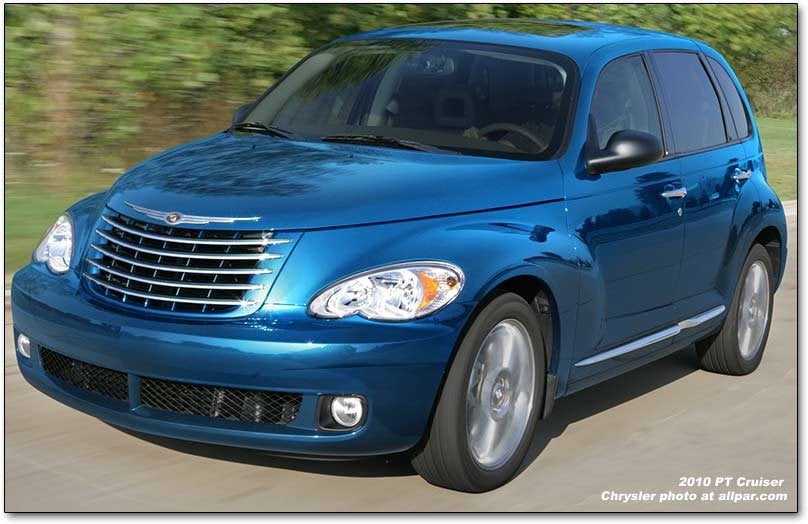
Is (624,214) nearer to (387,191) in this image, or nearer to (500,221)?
(500,221)

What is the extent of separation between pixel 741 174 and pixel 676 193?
0.91 meters

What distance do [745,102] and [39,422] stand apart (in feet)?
13.5

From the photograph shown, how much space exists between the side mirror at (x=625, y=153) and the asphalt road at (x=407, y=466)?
1.14 meters

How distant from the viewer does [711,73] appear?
7.70 meters

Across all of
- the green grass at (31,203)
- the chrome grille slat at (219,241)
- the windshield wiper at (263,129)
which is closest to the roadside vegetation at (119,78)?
the green grass at (31,203)

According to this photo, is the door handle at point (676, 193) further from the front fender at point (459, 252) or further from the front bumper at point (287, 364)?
the front bumper at point (287, 364)

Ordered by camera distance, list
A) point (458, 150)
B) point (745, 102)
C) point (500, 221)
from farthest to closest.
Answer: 1. point (745, 102)
2. point (458, 150)
3. point (500, 221)

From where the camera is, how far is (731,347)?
7594 millimetres

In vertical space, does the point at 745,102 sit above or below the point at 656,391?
above

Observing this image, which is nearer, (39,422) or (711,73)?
(39,422)

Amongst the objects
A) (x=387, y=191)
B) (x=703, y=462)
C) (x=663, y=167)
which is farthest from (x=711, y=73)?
(x=387, y=191)

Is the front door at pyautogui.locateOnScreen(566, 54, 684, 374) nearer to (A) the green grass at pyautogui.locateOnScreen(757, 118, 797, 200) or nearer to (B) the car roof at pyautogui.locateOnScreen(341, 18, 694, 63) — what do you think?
(B) the car roof at pyautogui.locateOnScreen(341, 18, 694, 63)

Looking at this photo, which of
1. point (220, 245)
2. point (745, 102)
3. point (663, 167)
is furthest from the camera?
point (745, 102)

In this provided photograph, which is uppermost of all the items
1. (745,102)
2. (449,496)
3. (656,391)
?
(745,102)
